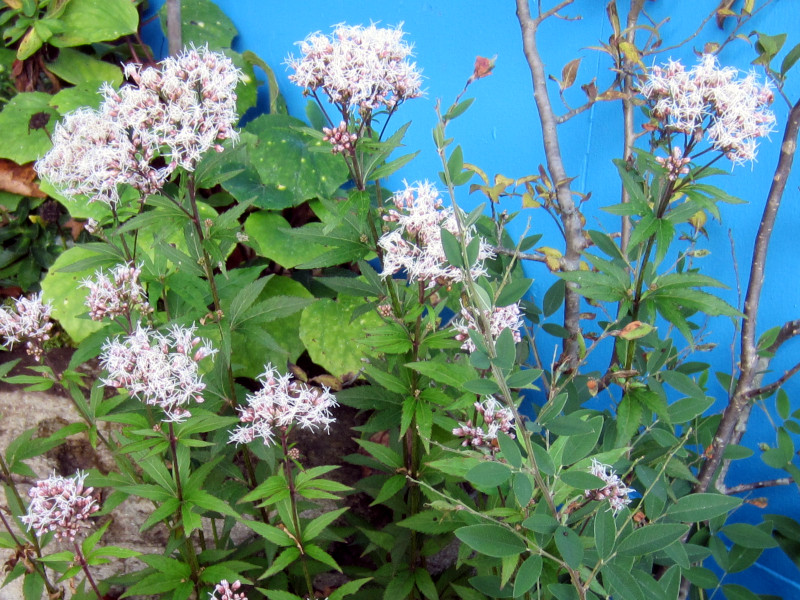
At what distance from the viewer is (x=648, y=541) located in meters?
0.78

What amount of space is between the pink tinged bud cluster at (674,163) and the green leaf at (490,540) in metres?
0.74

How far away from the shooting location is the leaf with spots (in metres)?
2.51

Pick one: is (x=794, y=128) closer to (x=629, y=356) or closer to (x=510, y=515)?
(x=629, y=356)

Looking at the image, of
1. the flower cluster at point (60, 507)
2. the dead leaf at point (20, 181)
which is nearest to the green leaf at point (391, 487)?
the flower cluster at point (60, 507)

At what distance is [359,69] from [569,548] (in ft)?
3.16

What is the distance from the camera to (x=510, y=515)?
3.50 feet

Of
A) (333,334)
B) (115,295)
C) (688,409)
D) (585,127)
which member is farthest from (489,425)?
(333,334)

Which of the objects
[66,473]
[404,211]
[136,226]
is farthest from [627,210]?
[66,473]

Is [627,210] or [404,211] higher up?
[627,210]

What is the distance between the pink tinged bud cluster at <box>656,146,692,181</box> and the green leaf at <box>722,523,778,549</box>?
0.89m

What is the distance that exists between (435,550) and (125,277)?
940mm

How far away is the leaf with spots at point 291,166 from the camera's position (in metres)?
2.51

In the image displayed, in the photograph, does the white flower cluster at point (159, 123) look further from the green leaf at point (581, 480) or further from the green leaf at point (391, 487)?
the green leaf at point (581, 480)

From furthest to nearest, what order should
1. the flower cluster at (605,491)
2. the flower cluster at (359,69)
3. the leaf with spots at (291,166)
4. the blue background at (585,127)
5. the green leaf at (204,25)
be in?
the green leaf at (204,25) < the leaf with spots at (291,166) < the blue background at (585,127) < the flower cluster at (359,69) < the flower cluster at (605,491)
